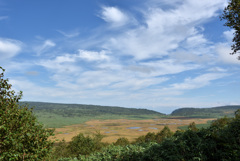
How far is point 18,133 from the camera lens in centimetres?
1084

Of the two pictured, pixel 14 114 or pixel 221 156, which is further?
pixel 221 156

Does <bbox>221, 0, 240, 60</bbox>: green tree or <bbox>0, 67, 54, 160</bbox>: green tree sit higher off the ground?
<bbox>221, 0, 240, 60</bbox>: green tree

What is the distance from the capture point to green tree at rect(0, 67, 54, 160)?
1027cm

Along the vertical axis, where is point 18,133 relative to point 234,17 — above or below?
below

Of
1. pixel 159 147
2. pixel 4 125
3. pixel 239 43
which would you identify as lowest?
pixel 159 147

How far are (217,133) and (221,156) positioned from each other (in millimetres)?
3419

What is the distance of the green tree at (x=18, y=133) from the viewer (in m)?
10.3

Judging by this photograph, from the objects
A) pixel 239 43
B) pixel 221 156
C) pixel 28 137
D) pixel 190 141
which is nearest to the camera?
pixel 28 137

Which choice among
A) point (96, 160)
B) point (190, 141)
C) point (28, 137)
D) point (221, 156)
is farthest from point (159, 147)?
point (28, 137)

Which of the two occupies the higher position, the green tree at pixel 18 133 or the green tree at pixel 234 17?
the green tree at pixel 234 17

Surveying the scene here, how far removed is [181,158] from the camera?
13.3 m

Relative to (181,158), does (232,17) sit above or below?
above

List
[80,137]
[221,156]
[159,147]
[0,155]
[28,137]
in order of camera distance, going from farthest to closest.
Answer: [80,137] < [159,147] < [221,156] < [28,137] < [0,155]

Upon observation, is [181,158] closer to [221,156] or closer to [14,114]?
[221,156]
